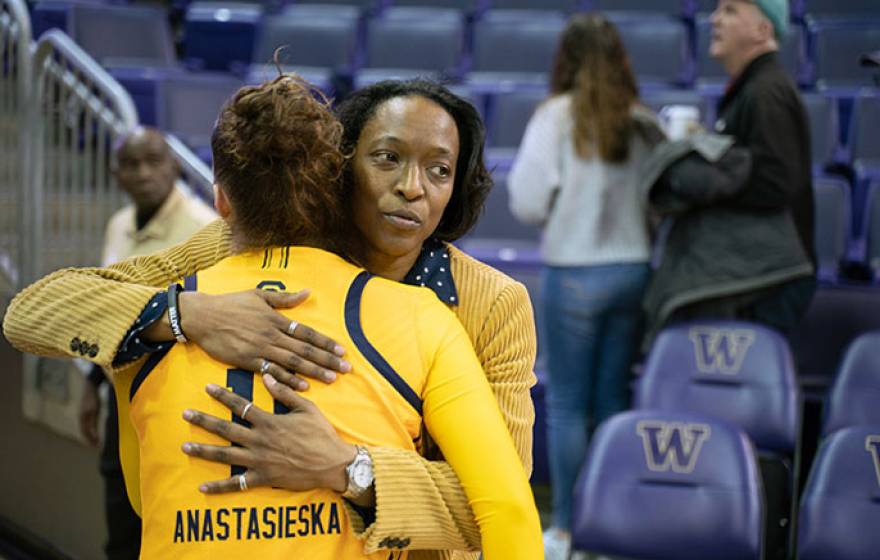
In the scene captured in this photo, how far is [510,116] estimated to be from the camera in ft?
17.3

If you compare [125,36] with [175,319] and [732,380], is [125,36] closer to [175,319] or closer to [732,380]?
[732,380]

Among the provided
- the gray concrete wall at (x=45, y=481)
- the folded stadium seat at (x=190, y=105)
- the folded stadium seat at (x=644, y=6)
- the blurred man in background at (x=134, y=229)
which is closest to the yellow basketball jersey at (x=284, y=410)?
the blurred man in background at (x=134, y=229)

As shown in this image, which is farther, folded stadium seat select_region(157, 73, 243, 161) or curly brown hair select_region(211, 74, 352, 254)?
folded stadium seat select_region(157, 73, 243, 161)

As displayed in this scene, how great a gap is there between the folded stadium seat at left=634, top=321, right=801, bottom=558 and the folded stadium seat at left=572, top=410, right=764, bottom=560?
442 mm

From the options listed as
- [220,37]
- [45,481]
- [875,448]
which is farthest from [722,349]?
[220,37]

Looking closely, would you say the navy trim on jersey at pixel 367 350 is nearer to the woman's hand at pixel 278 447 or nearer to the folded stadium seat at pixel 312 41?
the woman's hand at pixel 278 447

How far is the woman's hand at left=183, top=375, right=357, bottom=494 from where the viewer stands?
1303 mm

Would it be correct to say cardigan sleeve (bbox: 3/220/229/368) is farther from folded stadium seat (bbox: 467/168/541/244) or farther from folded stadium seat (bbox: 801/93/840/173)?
folded stadium seat (bbox: 801/93/840/173)

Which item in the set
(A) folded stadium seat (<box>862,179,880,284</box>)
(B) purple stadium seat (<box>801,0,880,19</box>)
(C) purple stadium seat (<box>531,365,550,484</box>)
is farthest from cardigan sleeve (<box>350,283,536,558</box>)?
(B) purple stadium seat (<box>801,0,880,19</box>)

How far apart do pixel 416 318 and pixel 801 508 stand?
1.69 m

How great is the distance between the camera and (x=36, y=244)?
3.90 meters

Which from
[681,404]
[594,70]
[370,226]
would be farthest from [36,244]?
[370,226]

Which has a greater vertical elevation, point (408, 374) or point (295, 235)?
point (295, 235)

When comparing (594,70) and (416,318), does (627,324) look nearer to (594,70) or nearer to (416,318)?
(594,70)
